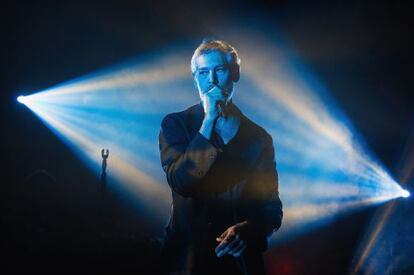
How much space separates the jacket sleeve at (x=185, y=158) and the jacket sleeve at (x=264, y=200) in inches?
12.4

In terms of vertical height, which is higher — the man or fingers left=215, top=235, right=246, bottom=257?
the man

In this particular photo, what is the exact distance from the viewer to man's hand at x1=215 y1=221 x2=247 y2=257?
5.02 feet

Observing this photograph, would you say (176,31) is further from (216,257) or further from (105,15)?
(216,257)

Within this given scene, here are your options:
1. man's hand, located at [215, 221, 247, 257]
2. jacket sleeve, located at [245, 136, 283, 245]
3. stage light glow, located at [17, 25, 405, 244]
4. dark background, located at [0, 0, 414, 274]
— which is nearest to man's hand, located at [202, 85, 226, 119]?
jacket sleeve, located at [245, 136, 283, 245]

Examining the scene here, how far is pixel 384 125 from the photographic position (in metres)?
6.31

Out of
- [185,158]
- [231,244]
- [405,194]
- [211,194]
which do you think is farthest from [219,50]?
[405,194]

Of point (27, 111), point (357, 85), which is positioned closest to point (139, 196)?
point (27, 111)

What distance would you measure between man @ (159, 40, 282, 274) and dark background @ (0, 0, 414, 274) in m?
3.73

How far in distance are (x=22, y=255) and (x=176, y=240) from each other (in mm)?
3813

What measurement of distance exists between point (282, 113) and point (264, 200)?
5013 millimetres

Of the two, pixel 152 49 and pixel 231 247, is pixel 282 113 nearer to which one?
pixel 152 49

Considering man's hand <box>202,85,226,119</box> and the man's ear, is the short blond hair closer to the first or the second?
the man's ear

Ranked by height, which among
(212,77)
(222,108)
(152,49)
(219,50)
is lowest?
(222,108)

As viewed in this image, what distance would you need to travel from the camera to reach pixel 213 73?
177 centimetres
